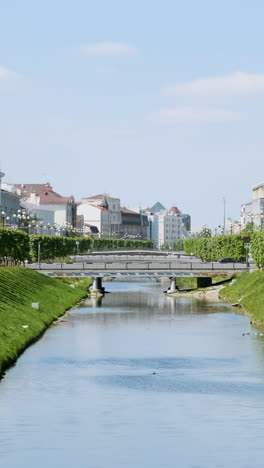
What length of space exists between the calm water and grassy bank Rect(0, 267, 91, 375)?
1208 millimetres

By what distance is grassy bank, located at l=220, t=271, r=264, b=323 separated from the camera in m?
101

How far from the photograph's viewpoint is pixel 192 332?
84.4 m

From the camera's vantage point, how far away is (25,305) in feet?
297

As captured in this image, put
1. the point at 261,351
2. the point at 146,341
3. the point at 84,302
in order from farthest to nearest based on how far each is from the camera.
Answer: the point at 84,302, the point at 146,341, the point at 261,351

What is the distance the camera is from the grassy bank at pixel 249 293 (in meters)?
101

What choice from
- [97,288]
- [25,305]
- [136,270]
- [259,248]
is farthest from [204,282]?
[25,305]

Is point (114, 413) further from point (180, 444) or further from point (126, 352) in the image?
point (126, 352)

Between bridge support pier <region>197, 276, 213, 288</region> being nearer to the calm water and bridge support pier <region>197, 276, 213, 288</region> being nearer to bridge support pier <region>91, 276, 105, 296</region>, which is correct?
bridge support pier <region>91, 276, 105, 296</region>

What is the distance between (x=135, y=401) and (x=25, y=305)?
138ft

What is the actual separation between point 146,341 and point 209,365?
15.2m

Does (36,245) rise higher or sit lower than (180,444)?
higher

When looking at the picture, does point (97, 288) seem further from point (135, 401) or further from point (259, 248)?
point (135, 401)

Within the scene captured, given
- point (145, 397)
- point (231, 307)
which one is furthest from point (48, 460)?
point (231, 307)

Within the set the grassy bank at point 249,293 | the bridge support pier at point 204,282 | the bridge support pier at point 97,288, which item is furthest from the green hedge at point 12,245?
the bridge support pier at point 204,282
